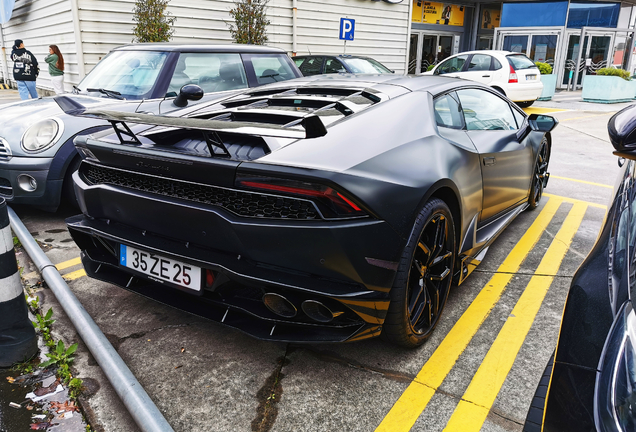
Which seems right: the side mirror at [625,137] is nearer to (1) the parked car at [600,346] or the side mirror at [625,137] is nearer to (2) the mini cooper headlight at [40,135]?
(1) the parked car at [600,346]

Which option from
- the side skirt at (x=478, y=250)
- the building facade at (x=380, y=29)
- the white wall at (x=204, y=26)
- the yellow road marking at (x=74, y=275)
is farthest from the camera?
the building facade at (x=380, y=29)

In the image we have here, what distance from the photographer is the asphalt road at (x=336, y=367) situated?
212cm

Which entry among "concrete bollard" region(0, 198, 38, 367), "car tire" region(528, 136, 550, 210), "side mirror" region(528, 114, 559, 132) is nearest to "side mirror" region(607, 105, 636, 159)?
"concrete bollard" region(0, 198, 38, 367)

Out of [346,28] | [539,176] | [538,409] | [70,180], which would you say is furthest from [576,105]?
[538,409]

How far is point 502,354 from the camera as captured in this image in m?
2.62

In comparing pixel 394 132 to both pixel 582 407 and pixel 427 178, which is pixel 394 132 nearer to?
pixel 427 178

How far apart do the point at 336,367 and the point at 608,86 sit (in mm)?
17831

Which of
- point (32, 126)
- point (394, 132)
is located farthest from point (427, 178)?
point (32, 126)

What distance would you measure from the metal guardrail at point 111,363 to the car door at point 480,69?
40.2 feet

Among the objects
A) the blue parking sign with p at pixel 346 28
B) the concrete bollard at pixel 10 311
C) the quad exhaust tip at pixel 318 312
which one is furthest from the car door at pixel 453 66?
the concrete bollard at pixel 10 311

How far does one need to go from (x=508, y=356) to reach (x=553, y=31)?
865 inches

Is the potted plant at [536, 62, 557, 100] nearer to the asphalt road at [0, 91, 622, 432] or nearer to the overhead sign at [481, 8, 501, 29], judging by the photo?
the overhead sign at [481, 8, 501, 29]

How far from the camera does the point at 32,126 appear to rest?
4312 mm

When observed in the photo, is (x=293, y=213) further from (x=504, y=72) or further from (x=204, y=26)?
(x=504, y=72)
